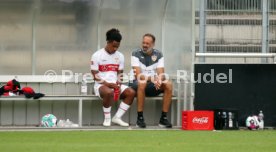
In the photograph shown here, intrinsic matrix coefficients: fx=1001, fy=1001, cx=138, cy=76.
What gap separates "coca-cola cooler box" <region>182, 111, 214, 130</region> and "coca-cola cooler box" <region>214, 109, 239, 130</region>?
0.40 feet

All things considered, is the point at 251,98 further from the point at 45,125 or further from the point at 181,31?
the point at 45,125

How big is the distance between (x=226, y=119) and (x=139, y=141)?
10.0 ft

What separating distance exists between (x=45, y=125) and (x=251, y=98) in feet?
10.7

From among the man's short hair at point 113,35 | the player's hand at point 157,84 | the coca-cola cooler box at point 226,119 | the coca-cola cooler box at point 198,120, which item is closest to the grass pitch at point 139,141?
the coca-cola cooler box at point 198,120

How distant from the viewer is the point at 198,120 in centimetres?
1524

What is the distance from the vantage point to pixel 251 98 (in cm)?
1578

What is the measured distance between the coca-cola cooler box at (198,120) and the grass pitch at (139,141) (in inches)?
21.0

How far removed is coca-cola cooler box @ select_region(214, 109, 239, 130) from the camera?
50.5 ft

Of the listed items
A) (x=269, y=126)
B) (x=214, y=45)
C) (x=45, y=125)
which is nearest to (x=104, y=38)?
(x=45, y=125)

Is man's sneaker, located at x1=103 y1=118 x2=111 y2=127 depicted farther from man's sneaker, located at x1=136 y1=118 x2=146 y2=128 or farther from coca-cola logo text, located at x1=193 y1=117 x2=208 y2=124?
coca-cola logo text, located at x1=193 y1=117 x2=208 y2=124

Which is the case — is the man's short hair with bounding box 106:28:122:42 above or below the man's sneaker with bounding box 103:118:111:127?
above

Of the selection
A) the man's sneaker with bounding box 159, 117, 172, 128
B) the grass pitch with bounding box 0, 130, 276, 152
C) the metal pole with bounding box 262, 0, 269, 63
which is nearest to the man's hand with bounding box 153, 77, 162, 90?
the man's sneaker with bounding box 159, 117, 172, 128

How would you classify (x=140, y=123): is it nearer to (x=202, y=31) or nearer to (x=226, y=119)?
(x=226, y=119)

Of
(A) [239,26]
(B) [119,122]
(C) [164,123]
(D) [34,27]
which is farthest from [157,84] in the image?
(A) [239,26]
